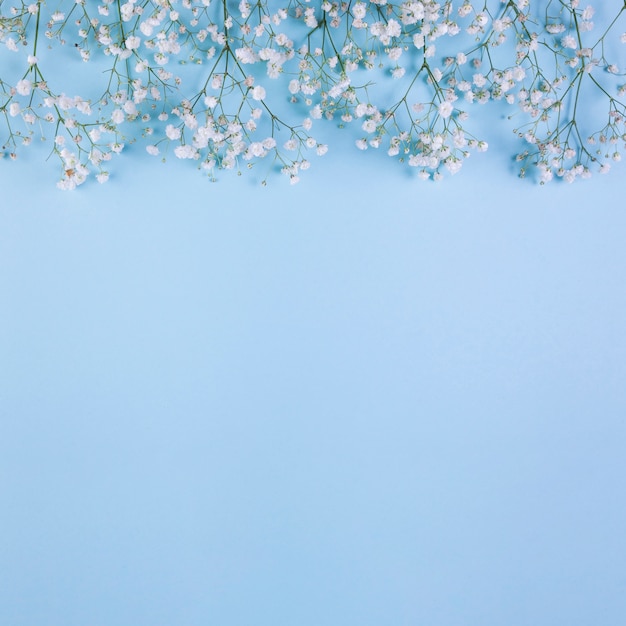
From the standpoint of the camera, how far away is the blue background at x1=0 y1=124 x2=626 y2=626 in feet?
4.84

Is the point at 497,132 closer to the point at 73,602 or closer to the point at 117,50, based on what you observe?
the point at 117,50

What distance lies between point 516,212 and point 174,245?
0.81 m

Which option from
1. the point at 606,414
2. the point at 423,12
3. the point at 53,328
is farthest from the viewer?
the point at 606,414

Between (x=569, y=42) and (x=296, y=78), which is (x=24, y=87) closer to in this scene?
(x=296, y=78)

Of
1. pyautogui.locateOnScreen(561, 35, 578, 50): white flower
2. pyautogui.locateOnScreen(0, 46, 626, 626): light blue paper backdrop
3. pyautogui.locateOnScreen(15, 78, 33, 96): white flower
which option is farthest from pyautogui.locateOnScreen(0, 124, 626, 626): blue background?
pyautogui.locateOnScreen(561, 35, 578, 50): white flower

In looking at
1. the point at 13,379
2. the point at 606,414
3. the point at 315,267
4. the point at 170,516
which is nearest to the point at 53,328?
the point at 13,379

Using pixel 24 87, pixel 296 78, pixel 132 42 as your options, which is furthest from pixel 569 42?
pixel 24 87

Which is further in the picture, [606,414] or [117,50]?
[606,414]

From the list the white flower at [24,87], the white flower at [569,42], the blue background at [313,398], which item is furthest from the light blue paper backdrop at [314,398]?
the white flower at [569,42]

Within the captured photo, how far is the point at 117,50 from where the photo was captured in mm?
1368

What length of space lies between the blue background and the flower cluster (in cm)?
7

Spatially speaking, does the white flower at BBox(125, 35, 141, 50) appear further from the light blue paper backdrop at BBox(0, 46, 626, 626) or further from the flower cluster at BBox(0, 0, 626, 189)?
the light blue paper backdrop at BBox(0, 46, 626, 626)

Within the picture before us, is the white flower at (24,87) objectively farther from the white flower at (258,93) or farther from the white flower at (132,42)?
the white flower at (258,93)

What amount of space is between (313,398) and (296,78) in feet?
2.41
